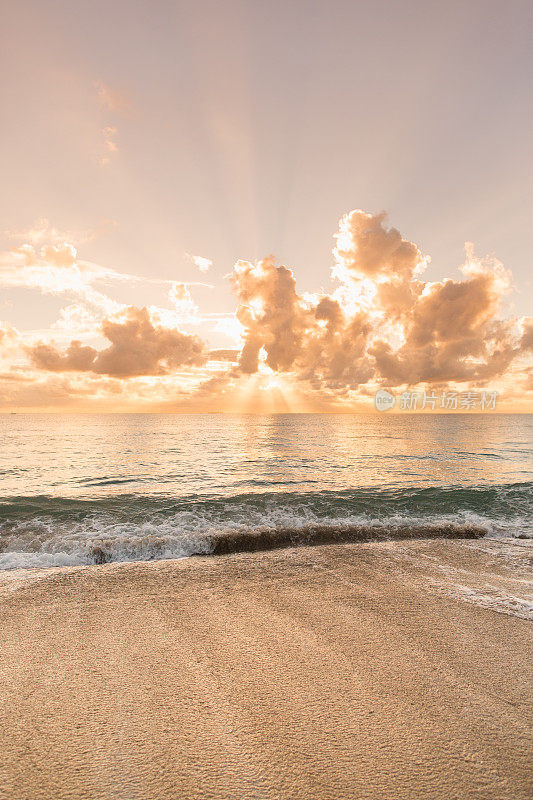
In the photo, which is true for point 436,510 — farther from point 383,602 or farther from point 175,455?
point 175,455

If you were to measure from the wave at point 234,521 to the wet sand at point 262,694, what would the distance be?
3.80 meters

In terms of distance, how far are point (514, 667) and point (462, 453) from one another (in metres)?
41.2

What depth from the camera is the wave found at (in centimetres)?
1181

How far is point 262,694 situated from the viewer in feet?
14.7

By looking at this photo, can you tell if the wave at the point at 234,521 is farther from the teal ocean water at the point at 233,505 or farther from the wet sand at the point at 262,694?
the wet sand at the point at 262,694

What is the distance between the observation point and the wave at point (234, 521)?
11812 millimetres

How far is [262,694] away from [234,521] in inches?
438

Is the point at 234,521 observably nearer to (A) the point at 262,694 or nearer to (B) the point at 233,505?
(B) the point at 233,505

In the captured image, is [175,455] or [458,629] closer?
[458,629]

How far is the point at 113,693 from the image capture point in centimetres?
452

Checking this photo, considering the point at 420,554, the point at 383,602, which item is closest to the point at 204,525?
the point at 420,554

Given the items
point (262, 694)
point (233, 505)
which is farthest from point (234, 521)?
point (262, 694)

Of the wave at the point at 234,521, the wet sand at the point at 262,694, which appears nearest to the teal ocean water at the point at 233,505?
the wave at the point at 234,521

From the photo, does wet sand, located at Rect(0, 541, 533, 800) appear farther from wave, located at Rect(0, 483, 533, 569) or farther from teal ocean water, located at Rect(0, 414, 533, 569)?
teal ocean water, located at Rect(0, 414, 533, 569)
